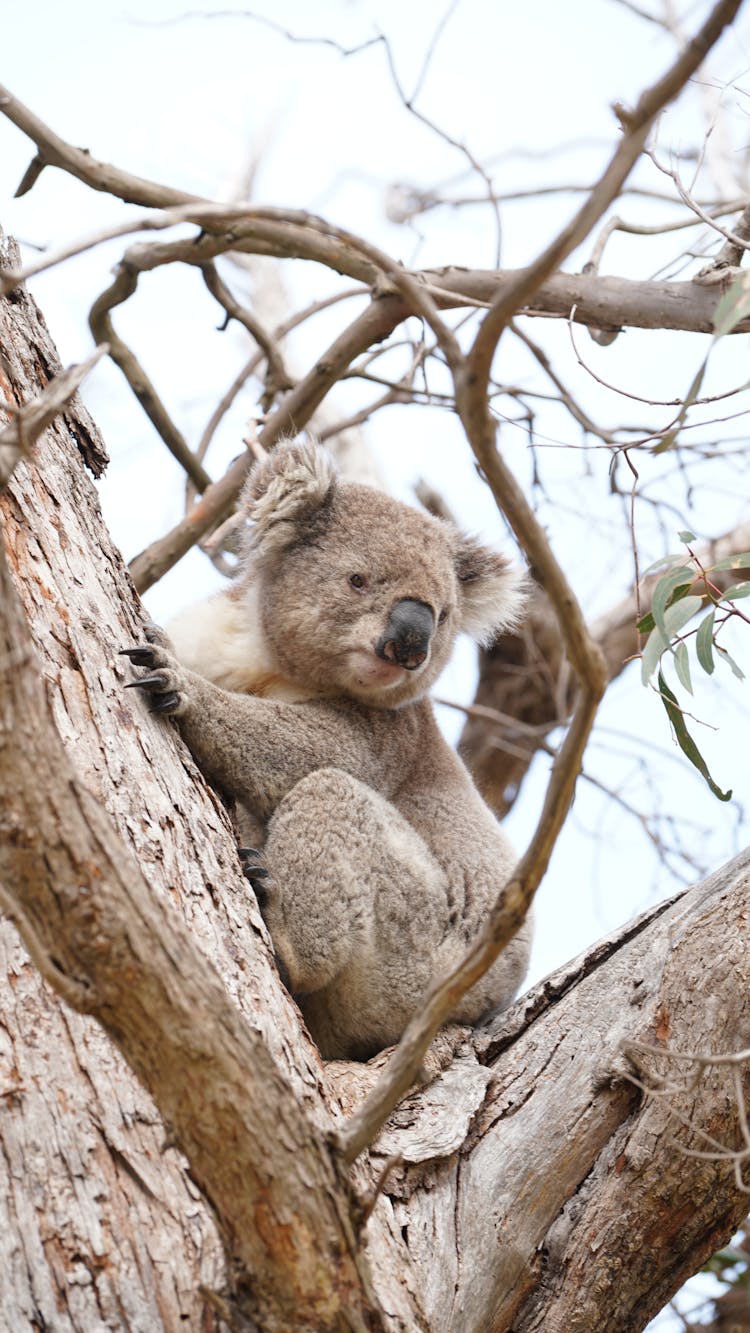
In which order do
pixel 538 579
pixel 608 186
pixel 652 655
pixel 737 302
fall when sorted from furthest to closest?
pixel 652 655, pixel 737 302, pixel 538 579, pixel 608 186

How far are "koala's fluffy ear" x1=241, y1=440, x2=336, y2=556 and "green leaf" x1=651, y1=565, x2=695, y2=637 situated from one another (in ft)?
4.09

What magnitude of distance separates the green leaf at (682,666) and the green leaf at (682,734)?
0.04 meters

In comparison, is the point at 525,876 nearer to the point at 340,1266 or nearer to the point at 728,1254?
the point at 340,1266

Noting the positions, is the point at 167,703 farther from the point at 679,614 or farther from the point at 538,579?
the point at 538,579

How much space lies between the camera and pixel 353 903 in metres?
3.26

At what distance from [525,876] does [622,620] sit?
4.86m

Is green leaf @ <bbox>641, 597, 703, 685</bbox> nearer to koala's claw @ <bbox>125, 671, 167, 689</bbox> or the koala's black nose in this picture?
the koala's black nose

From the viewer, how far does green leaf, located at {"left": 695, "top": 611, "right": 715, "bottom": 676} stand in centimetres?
280

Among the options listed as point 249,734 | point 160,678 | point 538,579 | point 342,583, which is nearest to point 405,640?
point 342,583

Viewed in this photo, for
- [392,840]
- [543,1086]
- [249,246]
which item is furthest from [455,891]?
[249,246]

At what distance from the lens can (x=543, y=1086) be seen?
2684 mm

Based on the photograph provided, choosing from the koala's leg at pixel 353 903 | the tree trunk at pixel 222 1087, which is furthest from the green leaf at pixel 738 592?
the koala's leg at pixel 353 903

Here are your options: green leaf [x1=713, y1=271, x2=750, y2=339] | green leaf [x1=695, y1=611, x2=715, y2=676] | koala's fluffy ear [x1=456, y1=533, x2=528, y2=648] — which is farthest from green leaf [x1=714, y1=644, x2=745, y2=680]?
koala's fluffy ear [x1=456, y1=533, x2=528, y2=648]

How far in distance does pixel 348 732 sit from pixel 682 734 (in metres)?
1.18
